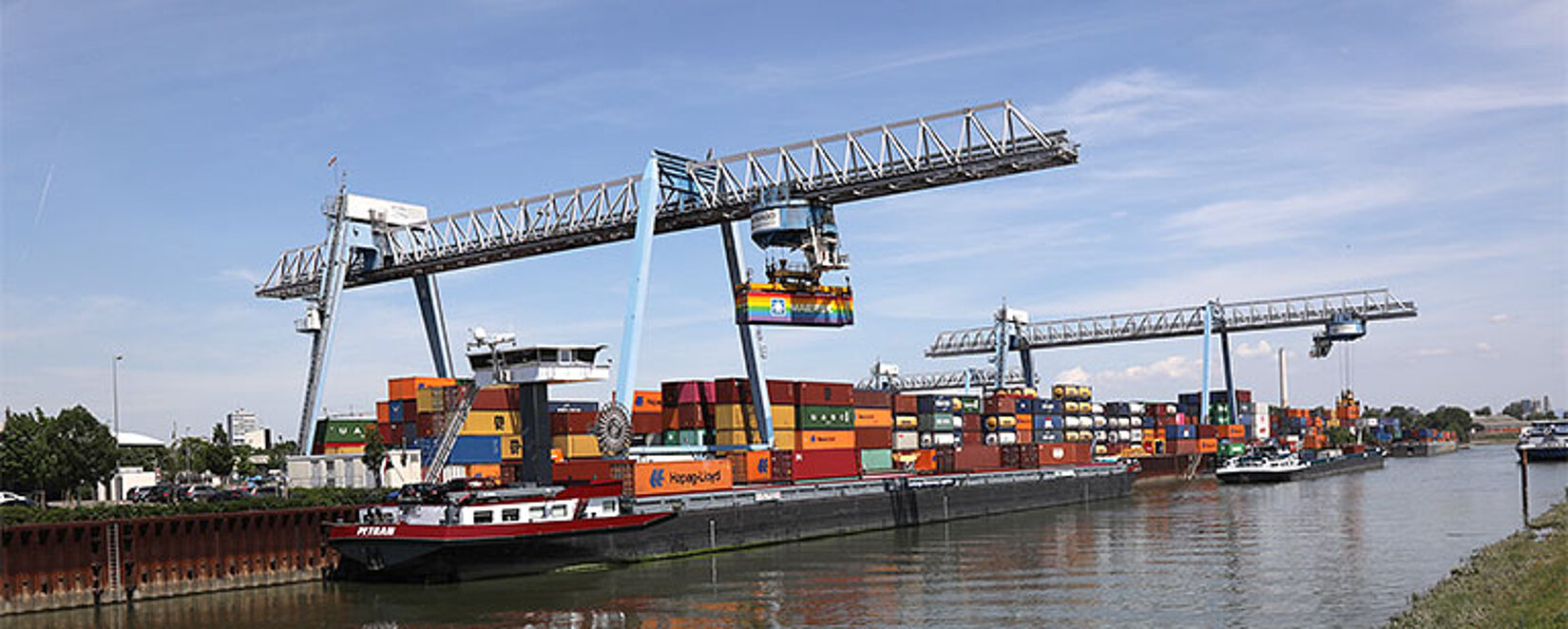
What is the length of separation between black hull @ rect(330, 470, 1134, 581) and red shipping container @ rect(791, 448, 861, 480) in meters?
1.48

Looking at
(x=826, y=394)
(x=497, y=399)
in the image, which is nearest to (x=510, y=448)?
(x=497, y=399)

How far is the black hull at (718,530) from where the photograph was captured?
45906 mm

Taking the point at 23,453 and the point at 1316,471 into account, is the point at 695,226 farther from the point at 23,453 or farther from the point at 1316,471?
the point at 1316,471

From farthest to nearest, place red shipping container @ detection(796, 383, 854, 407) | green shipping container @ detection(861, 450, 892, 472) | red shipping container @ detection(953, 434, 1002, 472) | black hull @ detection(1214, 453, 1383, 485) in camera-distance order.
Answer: black hull @ detection(1214, 453, 1383, 485)
red shipping container @ detection(953, 434, 1002, 472)
green shipping container @ detection(861, 450, 892, 472)
red shipping container @ detection(796, 383, 854, 407)

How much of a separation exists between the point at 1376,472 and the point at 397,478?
107 meters

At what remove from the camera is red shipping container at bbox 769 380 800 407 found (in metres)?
68.3

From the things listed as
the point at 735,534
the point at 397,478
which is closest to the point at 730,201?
the point at 735,534

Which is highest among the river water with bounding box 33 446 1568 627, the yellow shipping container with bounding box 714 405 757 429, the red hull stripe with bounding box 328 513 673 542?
the yellow shipping container with bounding box 714 405 757 429

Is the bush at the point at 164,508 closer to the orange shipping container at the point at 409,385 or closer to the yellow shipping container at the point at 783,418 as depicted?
the orange shipping container at the point at 409,385

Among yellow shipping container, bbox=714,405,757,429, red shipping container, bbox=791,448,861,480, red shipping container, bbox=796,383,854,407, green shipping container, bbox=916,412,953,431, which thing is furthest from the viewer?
green shipping container, bbox=916,412,953,431

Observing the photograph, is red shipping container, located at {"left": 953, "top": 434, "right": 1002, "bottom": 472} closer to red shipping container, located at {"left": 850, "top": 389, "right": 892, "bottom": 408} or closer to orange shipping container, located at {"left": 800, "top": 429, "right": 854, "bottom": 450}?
red shipping container, located at {"left": 850, "top": 389, "right": 892, "bottom": 408}

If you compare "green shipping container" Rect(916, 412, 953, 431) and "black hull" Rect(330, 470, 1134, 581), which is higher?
"green shipping container" Rect(916, 412, 953, 431)

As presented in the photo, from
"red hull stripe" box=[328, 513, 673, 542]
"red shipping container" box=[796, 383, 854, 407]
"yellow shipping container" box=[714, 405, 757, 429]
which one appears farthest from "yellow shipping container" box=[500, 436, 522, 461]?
"red hull stripe" box=[328, 513, 673, 542]

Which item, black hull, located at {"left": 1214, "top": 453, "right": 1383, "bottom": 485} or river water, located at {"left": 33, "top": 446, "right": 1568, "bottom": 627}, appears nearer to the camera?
river water, located at {"left": 33, "top": 446, "right": 1568, "bottom": 627}
